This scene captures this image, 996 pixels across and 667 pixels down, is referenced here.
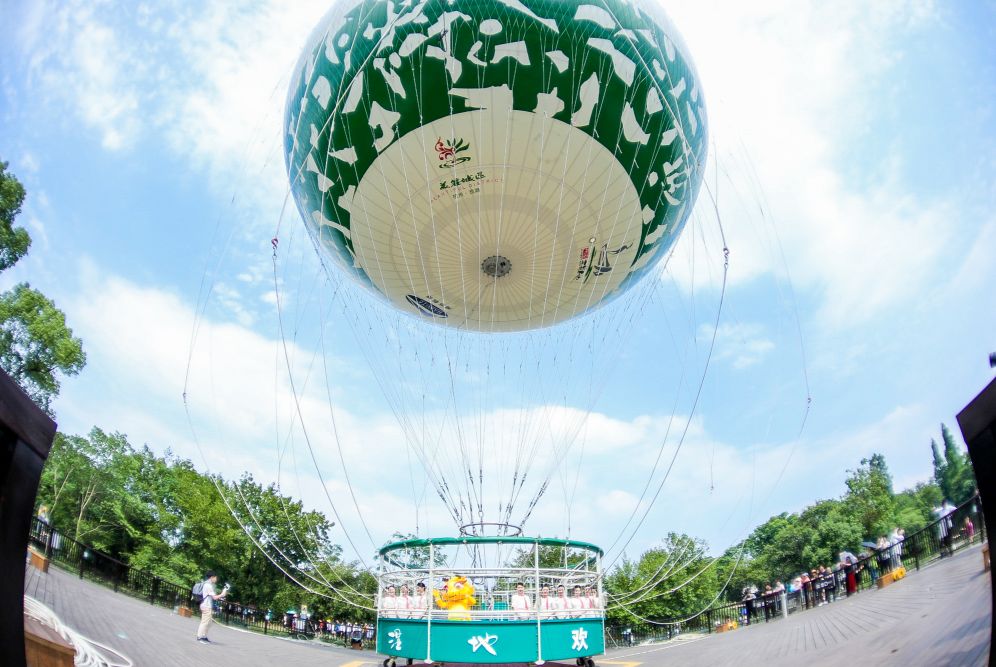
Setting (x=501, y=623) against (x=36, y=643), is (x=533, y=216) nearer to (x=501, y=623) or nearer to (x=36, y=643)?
(x=501, y=623)

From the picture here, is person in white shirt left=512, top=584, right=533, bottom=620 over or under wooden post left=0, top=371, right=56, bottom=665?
under

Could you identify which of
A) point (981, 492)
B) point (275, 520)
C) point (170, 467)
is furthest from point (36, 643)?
point (170, 467)

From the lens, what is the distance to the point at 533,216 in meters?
10.1

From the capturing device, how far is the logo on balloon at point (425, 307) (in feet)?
41.6

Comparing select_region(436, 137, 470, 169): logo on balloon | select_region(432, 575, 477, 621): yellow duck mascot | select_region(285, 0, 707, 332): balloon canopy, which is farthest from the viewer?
select_region(436, 137, 470, 169): logo on balloon

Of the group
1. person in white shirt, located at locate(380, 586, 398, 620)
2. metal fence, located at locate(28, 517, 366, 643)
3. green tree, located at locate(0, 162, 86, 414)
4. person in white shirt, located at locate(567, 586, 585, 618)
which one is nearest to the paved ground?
metal fence, located at locate(28, 517, 366, 643)

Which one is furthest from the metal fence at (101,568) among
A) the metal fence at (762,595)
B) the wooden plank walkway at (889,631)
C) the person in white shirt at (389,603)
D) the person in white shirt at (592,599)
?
the wooden plank walkway at (889,631)

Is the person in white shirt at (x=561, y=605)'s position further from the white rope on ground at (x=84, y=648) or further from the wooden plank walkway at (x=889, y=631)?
the white rope on ground at (x=84, y=648)

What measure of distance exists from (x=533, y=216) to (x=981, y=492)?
8152 mm

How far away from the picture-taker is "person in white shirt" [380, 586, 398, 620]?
7281mm

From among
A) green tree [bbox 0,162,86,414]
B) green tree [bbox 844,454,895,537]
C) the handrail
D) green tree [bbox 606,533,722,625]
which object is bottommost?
green tree [bbox 606,533,722,625]

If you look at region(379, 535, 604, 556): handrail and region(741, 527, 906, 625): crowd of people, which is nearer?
region(379, 535, 604, 556): handrail

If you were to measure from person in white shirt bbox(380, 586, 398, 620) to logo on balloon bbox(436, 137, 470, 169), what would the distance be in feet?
22.3

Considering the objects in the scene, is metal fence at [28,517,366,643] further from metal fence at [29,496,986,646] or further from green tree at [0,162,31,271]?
green tree at [0,162,31,271]
